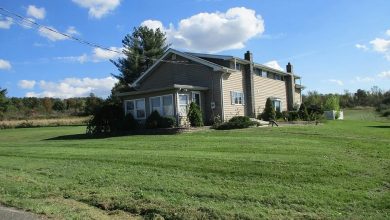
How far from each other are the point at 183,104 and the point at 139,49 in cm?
3532

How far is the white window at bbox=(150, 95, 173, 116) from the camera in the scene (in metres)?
27.9

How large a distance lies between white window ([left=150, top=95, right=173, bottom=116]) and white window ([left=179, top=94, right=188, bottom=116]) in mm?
598

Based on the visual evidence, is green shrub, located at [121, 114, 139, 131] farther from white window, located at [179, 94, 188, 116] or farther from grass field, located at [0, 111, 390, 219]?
grass field, located at [0, 111, 390, 219]

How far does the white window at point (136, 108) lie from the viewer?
29.9 m

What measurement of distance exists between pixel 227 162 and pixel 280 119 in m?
23.6

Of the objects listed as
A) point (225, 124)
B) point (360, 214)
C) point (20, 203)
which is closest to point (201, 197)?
point (360, 214)

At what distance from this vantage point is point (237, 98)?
3238 centimetres

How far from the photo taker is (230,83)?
31.3 meters

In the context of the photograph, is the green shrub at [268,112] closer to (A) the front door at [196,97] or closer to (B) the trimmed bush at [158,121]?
(A) the front door at [196,97]

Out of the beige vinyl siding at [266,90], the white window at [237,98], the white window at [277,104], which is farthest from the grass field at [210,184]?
the white window at [277,104]

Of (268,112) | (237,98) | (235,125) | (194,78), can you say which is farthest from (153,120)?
(268,112)

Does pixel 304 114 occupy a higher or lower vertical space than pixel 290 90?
lower

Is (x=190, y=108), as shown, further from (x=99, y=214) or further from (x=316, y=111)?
(x=99, y=214)

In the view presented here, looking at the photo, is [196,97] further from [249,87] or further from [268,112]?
[268,112]
